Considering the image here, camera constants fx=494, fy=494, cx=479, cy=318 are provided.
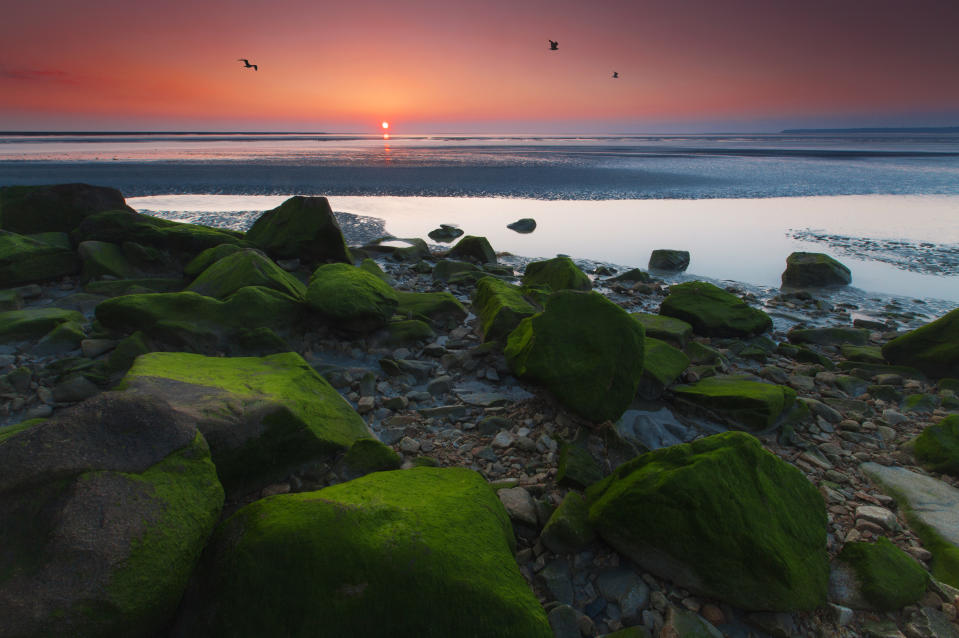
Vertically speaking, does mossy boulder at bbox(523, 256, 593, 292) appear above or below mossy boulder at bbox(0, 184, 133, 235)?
below

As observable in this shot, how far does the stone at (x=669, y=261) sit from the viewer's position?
1150cm

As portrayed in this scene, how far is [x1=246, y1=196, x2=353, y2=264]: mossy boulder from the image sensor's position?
9.27m

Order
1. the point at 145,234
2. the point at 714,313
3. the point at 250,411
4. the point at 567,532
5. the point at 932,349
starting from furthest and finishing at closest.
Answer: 1. the point at 145,234
2. the point at 714,313
3. the point at 932,349
4. the point at 250,411
5. the point at 567,532

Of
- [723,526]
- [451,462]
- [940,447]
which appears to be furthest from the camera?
[940,447]

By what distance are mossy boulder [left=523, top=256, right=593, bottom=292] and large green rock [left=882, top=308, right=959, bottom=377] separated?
445 cm

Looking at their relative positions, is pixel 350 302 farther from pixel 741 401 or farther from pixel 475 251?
pixel 475 251

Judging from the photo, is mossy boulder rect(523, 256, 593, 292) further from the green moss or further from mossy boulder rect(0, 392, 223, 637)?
mossy boulder rect(0, 392, 223, 637)

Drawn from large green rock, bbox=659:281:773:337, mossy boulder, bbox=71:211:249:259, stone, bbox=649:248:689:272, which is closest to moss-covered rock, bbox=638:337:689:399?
large green rock, bbox=659:281:773:337

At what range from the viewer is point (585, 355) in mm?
5016

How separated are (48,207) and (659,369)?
1095 centimetres

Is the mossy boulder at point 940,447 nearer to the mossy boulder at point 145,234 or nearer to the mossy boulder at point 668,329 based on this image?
the mossy boulder at point 668,329

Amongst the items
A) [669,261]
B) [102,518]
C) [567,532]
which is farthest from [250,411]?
[669,261]

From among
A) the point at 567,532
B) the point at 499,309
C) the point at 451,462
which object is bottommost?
the point at 451,462

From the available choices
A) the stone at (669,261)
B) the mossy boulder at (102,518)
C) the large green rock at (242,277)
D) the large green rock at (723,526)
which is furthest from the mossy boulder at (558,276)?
the mossy boulder at (102,518)
